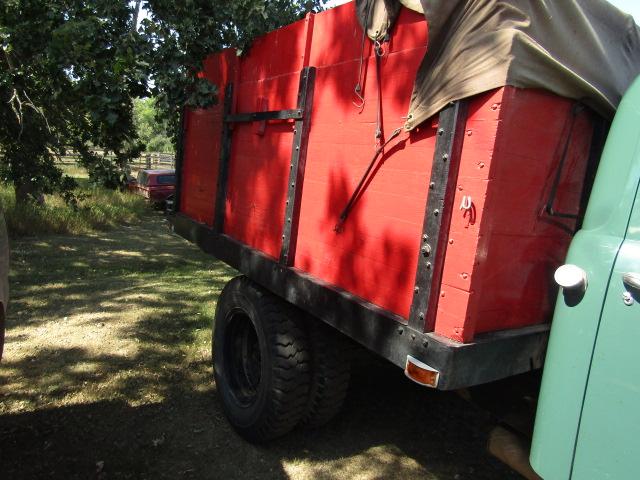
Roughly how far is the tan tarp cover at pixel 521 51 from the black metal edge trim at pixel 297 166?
678mm

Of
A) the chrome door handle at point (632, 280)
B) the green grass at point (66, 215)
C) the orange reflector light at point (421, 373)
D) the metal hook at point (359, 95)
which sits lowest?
the green grass at point (66, 215)

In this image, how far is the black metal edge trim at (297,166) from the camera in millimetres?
2596

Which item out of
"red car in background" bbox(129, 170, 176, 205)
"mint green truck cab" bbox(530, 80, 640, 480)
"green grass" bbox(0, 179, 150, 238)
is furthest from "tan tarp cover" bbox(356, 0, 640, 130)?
"red car in background" bbox(129, 170, 176, 205)

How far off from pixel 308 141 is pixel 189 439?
2004mm

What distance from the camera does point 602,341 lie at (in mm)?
1558

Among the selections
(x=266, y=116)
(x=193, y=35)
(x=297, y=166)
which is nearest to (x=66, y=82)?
(x=193, y=35)

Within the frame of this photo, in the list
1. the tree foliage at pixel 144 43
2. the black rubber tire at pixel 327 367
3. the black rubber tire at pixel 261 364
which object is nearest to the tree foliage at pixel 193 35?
the tree foliage at pixel 144 43

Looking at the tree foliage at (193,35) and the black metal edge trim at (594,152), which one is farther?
the tree foliage at (193,35)

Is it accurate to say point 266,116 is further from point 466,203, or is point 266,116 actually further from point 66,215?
point 66,215

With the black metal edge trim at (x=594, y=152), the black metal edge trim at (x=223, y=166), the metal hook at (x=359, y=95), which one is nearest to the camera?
the black metal edge trim at (x=594, y=152)

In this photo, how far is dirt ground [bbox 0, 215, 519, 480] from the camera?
2.89 metres

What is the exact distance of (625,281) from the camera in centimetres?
151

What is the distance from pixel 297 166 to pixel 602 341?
1646 mm

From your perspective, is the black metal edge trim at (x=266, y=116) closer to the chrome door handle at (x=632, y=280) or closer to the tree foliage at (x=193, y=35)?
the tree foliage at (x=193, y=35)
